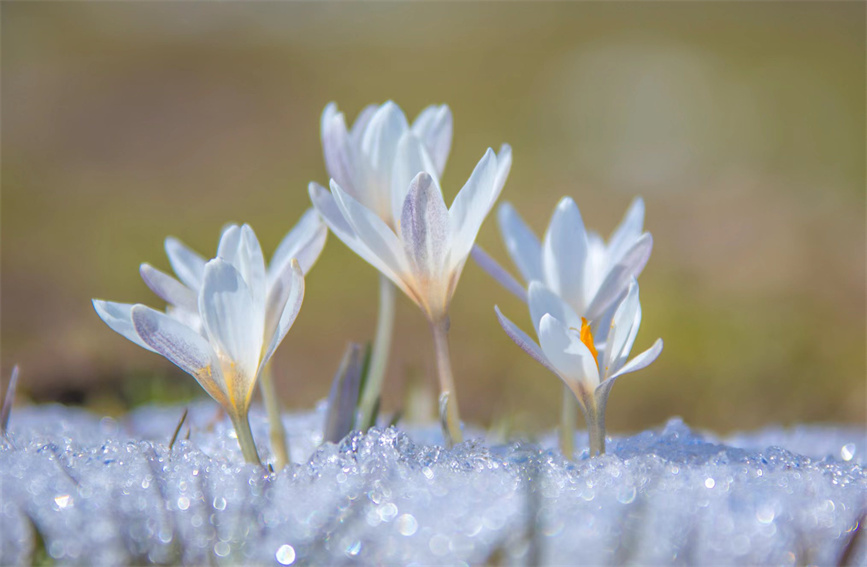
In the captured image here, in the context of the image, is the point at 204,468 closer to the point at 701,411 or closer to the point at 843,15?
the point at 701,411

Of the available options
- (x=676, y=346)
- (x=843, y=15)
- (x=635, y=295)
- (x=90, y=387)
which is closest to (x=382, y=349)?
(x=635, y=295)

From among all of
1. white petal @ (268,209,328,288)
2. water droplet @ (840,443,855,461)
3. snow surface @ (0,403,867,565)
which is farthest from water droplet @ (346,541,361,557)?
water droplet @ (840,443,855,461)

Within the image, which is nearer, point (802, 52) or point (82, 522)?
point (82, 522)

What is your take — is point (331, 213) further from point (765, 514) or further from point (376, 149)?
point (765, 514)

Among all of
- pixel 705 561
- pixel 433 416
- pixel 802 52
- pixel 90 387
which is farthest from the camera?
pixel 802 52

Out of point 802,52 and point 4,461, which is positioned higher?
point 802,52

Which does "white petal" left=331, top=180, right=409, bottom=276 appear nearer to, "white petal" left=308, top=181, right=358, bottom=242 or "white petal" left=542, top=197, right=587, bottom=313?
"white petal" left=308, top=181, right=358, bottom=242

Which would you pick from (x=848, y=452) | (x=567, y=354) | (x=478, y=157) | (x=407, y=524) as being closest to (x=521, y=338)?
(x=567, y=354)
